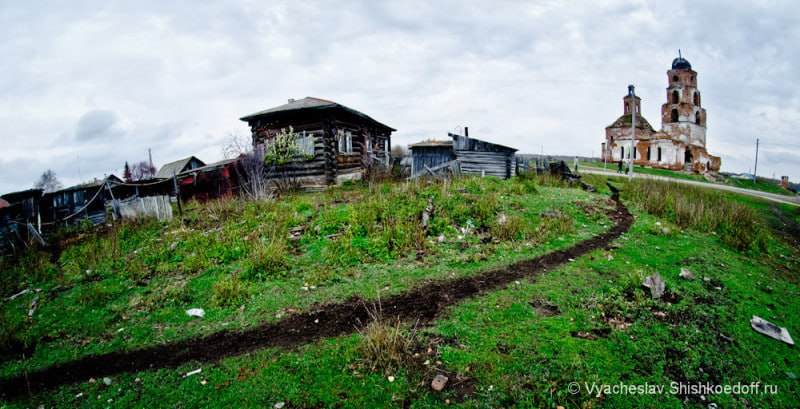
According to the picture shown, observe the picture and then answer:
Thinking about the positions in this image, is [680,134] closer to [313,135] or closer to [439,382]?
[313,135]

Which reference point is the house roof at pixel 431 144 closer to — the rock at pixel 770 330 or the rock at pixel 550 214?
the rock at pixel 550 214

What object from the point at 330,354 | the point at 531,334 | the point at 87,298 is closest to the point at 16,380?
the point at 87,298

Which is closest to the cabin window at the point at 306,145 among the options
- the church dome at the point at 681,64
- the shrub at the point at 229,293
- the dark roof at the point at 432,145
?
the dark roof at the point at 432,145

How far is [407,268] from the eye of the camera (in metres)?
6.64

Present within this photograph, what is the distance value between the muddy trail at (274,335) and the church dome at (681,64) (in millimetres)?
46569

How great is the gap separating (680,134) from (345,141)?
38682mm

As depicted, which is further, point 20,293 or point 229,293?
point 20,293

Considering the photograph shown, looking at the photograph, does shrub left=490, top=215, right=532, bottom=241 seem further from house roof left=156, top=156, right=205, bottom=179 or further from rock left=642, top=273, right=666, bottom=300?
house roof left=156, top=156, right=205, bottom=179

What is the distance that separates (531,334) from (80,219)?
15.6m

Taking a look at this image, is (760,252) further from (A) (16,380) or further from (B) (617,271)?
(A) (16,380)

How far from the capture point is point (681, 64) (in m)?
38.5

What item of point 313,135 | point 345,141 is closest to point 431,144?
point 345,141

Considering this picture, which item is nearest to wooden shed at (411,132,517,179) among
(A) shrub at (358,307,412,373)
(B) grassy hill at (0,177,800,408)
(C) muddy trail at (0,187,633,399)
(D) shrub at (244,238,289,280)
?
(B) grassy hill at (0,177,800,408)

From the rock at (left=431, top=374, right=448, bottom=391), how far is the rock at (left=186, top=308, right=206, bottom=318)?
383cm
